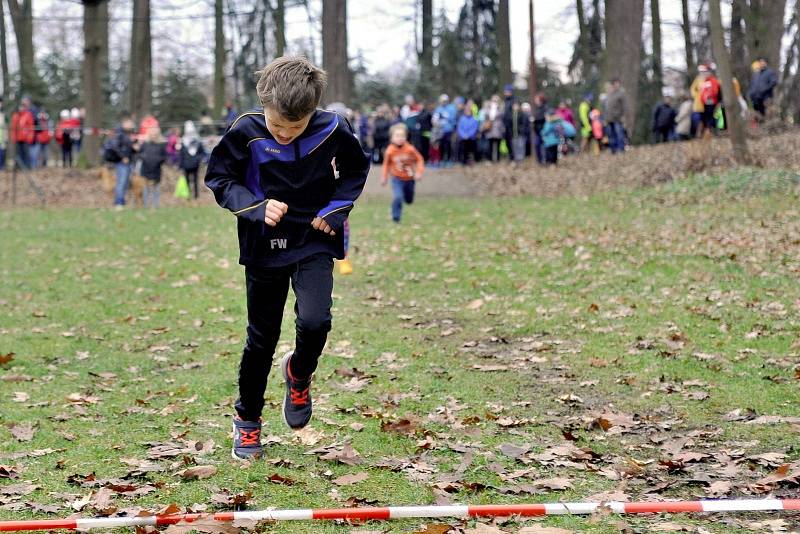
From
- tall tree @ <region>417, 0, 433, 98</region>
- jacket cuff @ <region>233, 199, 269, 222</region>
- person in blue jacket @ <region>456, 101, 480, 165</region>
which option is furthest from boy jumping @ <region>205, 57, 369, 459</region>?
tall tree @ <region>417, 0, 433, 98</region>

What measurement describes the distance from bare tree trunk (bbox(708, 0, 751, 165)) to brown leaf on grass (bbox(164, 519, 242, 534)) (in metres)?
16.9

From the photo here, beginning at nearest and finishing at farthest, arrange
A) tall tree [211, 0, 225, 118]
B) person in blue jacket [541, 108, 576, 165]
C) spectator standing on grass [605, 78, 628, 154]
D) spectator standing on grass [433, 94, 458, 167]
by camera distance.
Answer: person in blue jacket [541, 108, 576, 165] < spectator standing on grass [605, 78, 628, 154] < spectator standing on grass [433, 94, 458, 167] < tall tree [211, 0, 225, 118]

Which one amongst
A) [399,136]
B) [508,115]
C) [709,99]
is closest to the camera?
[399,136]

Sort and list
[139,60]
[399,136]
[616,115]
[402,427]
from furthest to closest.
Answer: [139,60], [616,115], [399,136], [402,427]

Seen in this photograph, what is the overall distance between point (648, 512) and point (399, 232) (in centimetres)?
1356

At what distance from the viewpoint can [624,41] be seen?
32406mm

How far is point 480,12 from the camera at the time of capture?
4116cm

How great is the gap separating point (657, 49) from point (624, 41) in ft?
20.1

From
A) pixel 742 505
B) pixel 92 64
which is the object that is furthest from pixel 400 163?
pixel 92 64

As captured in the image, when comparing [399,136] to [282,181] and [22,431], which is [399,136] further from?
[282,181]

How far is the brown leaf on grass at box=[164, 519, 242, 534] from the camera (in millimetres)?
4438

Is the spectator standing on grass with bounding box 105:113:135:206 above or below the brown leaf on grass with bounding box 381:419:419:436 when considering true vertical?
above

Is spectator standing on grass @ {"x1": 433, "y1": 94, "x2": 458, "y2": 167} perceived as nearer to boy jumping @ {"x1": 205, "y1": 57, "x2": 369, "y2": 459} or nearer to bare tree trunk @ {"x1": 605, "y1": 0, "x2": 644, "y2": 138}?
bare tree trunk @ {"x1": 605, "y1": 0, "x2": 644, "y2": 138}

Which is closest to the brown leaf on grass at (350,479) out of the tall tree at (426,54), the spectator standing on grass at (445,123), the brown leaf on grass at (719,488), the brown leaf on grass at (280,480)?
the brown leaf on grass at (280,480)
